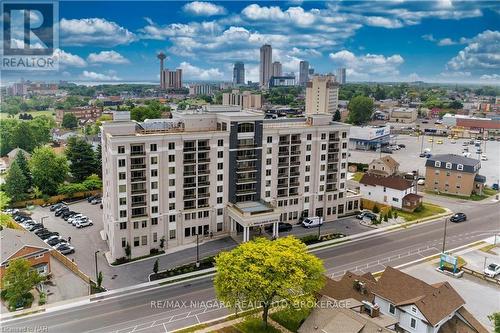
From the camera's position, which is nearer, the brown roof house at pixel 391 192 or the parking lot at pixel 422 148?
the brown roof house at pixel 391 192

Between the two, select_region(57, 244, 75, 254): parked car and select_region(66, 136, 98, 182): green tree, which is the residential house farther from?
select_region(57, 244, 75, 254): parked car

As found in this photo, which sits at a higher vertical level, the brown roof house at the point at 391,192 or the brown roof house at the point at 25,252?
the brown roof house at the point at 391,192

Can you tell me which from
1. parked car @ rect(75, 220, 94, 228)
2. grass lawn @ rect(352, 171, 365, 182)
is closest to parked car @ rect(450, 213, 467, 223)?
grass lawn @ rect(352, 171, 365, 182)

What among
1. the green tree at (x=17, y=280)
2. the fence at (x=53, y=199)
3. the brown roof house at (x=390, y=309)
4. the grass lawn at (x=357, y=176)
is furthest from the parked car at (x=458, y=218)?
the fence at (x=53, y=199)

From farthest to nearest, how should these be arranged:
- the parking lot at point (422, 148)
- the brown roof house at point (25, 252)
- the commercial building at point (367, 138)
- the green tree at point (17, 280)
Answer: the commercial building at point (367, 138) < the parking lot at point (422, 148) < the brown roof house at point (25, 252) < the green tree at point (17, 280)

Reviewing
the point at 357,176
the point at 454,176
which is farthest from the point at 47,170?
the point at 454,176

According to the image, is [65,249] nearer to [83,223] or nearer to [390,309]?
[83,223]

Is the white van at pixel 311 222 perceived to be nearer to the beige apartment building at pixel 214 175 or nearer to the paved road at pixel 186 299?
the beige apartment building at pixel 214 175

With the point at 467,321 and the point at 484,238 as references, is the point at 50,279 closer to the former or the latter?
the point at 467,321
